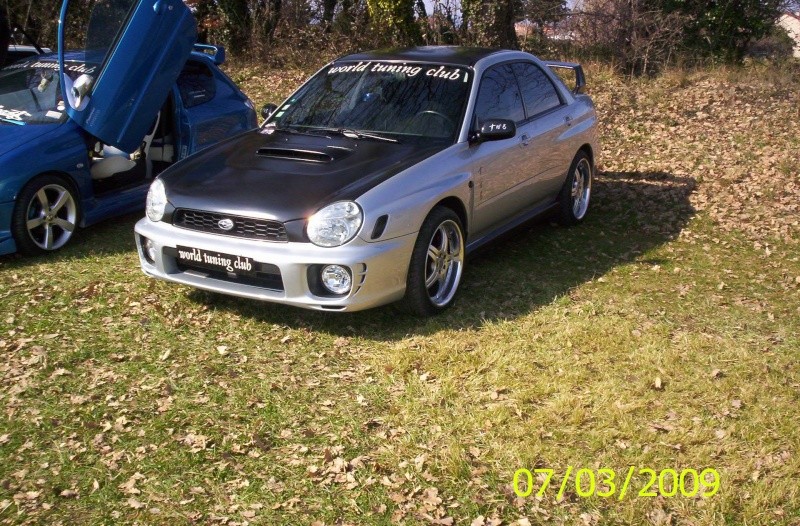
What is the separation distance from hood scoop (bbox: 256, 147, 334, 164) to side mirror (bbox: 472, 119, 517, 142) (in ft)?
3.70

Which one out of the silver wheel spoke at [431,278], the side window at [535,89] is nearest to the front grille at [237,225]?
the silver wheel spoke at [431,278]

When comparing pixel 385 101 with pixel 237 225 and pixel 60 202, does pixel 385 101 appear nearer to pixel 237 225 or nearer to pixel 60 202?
pixel 237 225

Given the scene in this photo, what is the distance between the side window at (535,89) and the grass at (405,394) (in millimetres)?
1268

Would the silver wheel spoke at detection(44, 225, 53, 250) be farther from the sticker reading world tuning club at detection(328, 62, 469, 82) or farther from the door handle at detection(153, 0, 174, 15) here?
the sticker reading world tuning club at detection(328, 62, 469, 82)

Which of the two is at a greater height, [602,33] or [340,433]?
[602,33]

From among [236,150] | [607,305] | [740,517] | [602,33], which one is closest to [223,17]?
[602,33]

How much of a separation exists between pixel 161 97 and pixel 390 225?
3275 millimetres

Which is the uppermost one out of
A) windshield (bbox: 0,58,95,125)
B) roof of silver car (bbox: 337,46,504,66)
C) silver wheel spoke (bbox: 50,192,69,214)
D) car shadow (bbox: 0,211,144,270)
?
roof of silver car (bbox: 337,46,504,66)

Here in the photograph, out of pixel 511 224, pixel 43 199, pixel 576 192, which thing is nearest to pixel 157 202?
pixel 43 199

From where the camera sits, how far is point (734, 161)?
35.7ft

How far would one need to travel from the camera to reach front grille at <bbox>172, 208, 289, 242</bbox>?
208 inches

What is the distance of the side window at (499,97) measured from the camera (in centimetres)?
657

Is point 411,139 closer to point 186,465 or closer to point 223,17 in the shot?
point 186,465
